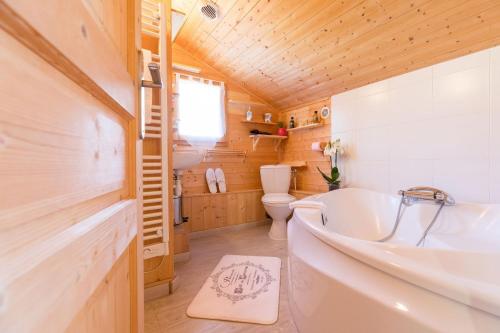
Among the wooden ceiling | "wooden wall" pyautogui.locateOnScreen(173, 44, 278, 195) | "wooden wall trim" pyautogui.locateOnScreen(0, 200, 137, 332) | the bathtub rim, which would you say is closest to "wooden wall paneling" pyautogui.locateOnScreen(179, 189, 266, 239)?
"wooden wall" pyautogui.locateOnScreen(173, 44, 278, 195)

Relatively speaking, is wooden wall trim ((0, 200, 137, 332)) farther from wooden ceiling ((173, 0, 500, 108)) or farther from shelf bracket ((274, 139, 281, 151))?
shelf bracket ((274, 139, 281, 151))

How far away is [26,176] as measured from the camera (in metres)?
0.26

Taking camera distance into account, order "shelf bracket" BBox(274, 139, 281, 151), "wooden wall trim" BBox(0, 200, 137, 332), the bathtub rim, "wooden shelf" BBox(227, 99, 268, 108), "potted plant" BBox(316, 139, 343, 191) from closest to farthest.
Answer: "wooden wall trim" BBox(0, 200, 137, 332) → the bathtub rim → "potted plant" BBox(316, 139, 343, 191) → "wooden shelf" BBox(227, 99, 268, 108) → "shelf bracket" BBox(274, 139, 281, 151)

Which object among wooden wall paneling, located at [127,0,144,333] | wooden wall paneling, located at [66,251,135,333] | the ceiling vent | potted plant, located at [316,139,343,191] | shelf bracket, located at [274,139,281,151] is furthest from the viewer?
shelf bracket, located at [274,139,281,151]

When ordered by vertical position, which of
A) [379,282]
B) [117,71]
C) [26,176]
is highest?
[117,71]

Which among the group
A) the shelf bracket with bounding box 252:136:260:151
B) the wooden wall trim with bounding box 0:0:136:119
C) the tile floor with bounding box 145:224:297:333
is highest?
the shelf bracket with bounding box 252:136:260:151

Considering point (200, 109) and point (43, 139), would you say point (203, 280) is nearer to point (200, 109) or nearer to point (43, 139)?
point (43, 139)

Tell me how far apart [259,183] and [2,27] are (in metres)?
3.12

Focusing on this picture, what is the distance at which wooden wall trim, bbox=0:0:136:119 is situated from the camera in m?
0.23

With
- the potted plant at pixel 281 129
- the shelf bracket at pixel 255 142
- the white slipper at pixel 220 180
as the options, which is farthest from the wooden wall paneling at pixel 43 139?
the potted plant at pixel 281 129

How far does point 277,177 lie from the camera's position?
2924mm

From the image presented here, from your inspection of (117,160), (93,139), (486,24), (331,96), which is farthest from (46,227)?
(331,96)

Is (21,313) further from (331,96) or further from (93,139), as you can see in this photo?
(331,96)

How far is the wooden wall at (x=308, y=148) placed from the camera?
2818 millimetres
